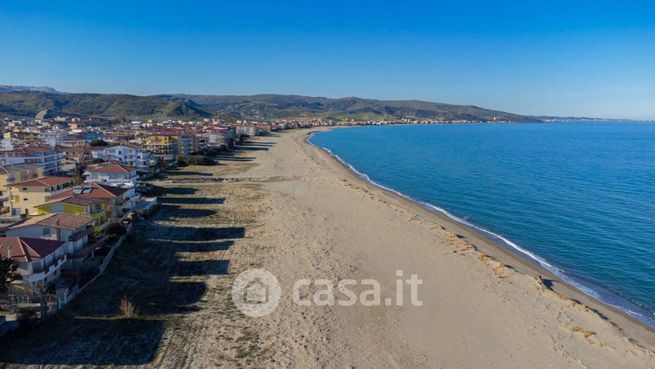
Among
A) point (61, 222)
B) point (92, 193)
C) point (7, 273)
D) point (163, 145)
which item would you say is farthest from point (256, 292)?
point (163, 145)

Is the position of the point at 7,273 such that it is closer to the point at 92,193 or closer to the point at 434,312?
the point at 92,193

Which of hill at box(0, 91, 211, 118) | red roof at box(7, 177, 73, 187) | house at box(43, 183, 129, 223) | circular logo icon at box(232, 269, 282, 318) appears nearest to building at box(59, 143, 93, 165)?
red roof at box(7, 177, 73, 187)

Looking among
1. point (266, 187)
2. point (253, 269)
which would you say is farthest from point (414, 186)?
point (253, 269)

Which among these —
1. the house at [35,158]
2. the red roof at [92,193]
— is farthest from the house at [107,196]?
the house at [35,158]

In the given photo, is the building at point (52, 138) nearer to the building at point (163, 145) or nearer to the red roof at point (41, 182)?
the building at point (163, 145)

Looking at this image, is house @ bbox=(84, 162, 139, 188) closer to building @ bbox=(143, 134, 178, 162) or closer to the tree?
the tree
